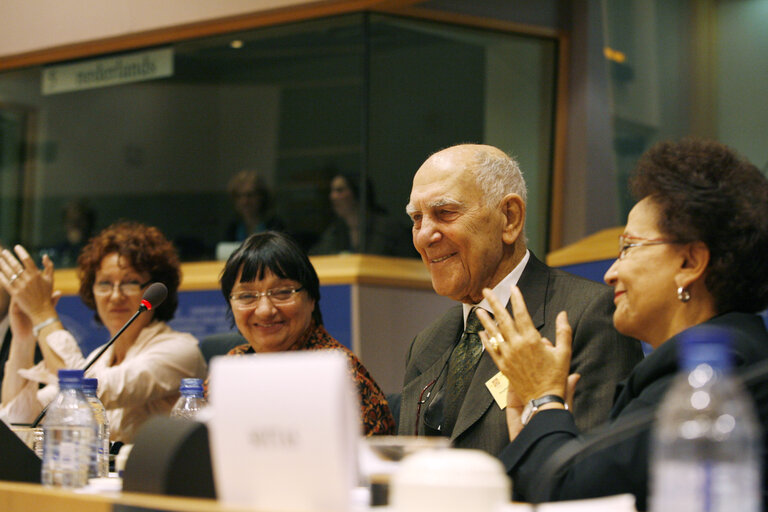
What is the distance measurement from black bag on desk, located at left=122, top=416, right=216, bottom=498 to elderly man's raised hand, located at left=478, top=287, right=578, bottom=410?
677 mm

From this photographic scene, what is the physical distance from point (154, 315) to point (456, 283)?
4.55 feet

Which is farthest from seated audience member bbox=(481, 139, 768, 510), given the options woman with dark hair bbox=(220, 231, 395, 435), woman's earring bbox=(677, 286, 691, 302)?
woman with dark hair bbox=(220, 231, 395, 435)

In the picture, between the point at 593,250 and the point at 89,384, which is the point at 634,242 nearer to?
the point at 89,384

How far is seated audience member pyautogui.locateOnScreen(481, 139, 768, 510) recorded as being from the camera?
1.50 m

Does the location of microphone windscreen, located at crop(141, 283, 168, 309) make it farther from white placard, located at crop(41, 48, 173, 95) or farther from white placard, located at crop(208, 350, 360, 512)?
white placard, located at crop(41, 48, 173, 95)

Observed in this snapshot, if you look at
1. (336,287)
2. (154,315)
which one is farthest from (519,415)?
(336,287)

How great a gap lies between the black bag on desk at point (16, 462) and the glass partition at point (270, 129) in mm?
3062

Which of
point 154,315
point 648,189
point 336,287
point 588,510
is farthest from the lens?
point 336,287

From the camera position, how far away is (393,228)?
4.67m

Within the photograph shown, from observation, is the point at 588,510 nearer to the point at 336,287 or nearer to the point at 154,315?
the point at 154,315

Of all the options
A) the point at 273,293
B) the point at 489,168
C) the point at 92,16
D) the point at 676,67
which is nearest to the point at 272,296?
the point at 273,293

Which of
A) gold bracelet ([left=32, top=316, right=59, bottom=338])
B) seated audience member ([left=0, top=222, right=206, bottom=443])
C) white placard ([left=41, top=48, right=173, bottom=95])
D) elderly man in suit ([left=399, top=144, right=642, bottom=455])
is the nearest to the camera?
elderly man in suit ([left=399, top=144, right=642, bottom=455])

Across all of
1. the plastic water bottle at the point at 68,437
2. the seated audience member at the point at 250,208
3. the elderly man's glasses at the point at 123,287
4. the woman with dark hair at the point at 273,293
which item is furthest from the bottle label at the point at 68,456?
the seated audience member at the point at 250,208

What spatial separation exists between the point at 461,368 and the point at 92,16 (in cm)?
347
